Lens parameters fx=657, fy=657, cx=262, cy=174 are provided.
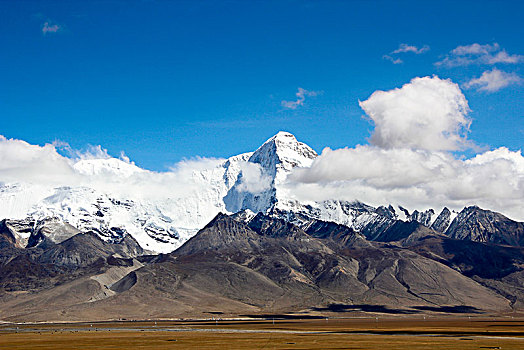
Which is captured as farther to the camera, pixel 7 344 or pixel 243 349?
pixel 7 344

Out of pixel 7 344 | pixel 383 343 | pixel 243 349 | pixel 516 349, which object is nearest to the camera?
pixel 516 349

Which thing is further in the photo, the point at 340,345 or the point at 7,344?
the point at 7,344

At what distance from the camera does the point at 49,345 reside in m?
157

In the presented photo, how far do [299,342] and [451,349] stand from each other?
123 feet

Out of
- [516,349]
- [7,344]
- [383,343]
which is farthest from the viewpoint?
[7,344]

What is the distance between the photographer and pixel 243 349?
135 metres

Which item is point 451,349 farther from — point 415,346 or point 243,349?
point 243,349

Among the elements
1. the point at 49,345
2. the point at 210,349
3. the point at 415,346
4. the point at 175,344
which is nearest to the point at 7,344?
the point at 49,345

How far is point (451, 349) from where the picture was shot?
421 ft

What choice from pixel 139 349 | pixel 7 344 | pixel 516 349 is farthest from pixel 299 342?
pixel 7 344

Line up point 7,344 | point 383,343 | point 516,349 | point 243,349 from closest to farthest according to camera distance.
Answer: point 516,349 < point 243,349 < point 383,343 < point 7,344

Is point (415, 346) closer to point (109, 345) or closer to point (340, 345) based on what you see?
point (340, 345)

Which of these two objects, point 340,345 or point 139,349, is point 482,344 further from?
point 139,349

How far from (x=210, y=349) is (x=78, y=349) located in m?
29.5
